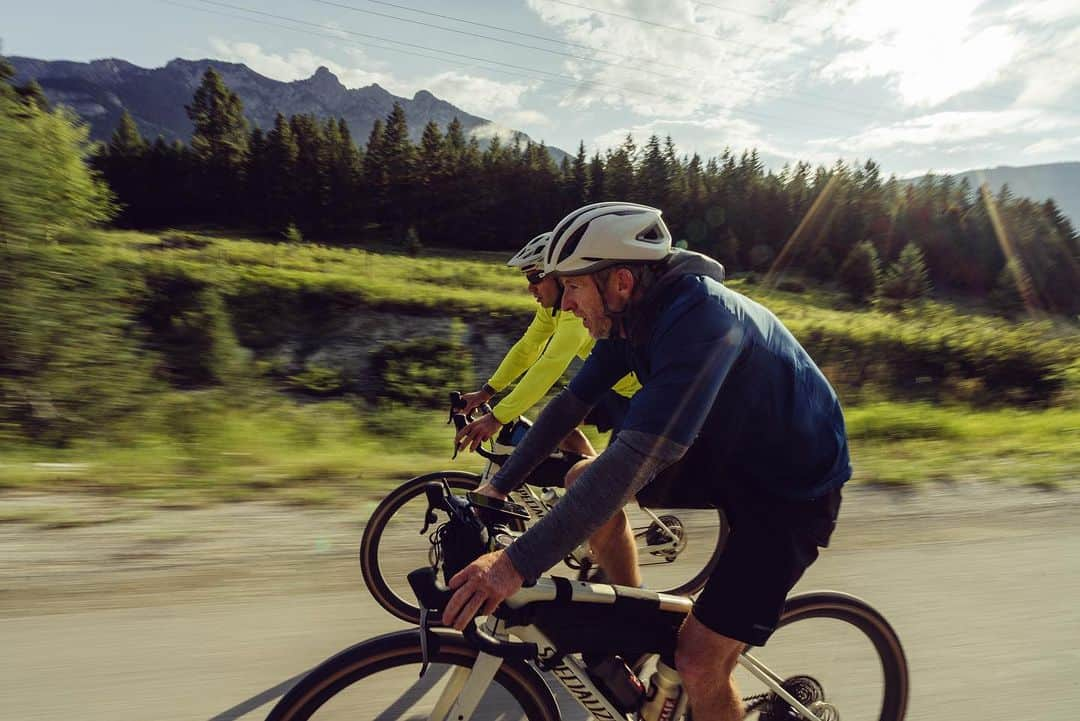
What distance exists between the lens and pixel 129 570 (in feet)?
12.2

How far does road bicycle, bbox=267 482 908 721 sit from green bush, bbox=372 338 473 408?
12.9 m

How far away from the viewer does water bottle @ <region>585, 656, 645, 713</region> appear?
2115 mm

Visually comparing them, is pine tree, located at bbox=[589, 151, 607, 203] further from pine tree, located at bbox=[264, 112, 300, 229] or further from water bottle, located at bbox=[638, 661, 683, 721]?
water bottle, located at bbox=[638, 661, 683, 721]

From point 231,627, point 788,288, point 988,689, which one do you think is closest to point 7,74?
point 231,627

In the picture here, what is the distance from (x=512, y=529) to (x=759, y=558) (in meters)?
1.84

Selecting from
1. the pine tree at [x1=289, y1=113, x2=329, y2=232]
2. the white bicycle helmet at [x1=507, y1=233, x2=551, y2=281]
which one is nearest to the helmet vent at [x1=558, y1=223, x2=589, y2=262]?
the white bicycle helmet at [x1=507, y1=233, x2=551, y2=281]

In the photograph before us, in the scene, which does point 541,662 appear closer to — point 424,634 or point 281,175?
point 424,634

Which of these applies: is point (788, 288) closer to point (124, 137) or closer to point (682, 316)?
point (682, 316)

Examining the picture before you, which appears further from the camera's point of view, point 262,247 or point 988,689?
point 262,247

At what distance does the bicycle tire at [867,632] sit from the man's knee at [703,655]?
0.39 meters

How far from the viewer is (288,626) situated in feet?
11.0

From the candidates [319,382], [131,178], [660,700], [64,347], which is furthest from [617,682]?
[131,178]

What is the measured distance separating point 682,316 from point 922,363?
19671 mm

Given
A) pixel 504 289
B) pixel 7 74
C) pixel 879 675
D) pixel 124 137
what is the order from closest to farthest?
1. pixel 879 675
2. pixel 7 74
3. pixel 504 289
4. pixel 124 137
